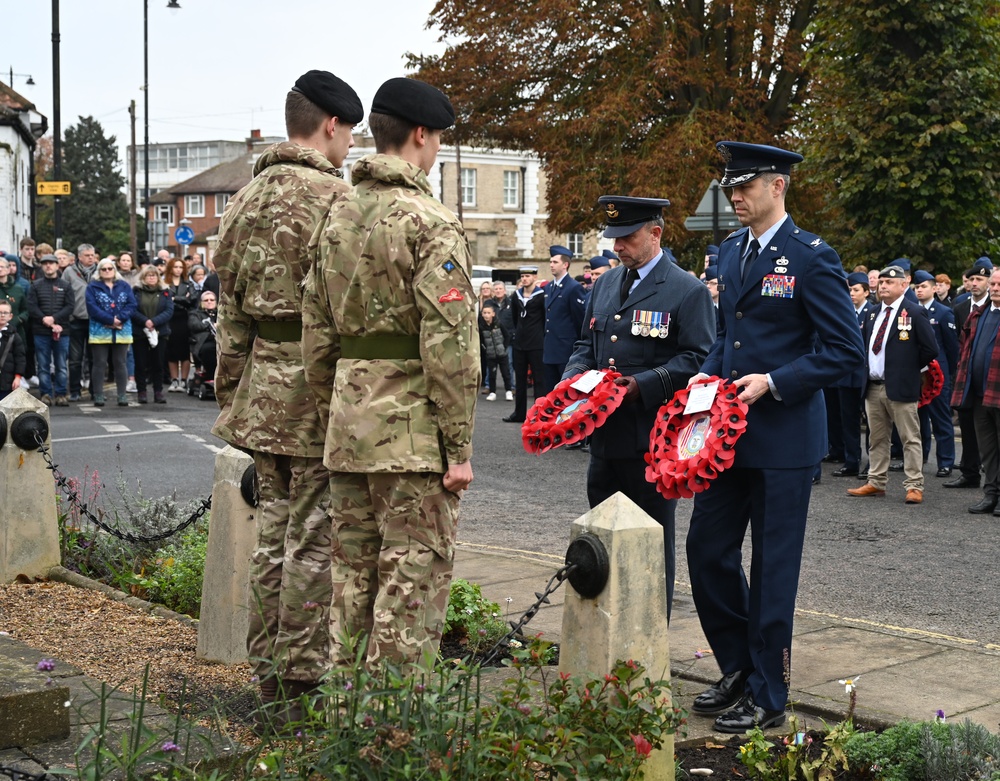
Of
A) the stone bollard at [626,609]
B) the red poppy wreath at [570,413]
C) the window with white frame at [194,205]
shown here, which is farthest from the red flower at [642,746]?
the window with white frame at [194,205]

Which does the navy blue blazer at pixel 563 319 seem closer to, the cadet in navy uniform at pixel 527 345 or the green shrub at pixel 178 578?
the cadet in navy uniform at pixel 527 345

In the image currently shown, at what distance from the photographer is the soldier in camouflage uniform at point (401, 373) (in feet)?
14.5

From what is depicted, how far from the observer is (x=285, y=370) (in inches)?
204

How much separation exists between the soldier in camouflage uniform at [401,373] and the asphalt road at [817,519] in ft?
12.4

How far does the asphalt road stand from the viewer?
804 centimetres

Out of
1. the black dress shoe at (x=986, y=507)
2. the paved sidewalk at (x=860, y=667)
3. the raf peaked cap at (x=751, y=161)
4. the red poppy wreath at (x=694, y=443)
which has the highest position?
the raf peaked cap at (x=751, y=161)

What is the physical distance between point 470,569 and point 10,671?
393cm

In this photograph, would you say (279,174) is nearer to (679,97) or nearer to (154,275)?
(154,275)

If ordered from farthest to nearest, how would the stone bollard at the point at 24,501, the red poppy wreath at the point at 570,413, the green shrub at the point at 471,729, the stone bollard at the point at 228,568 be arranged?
1. the stone bollard at the point at 24,501
2. the stone bollard at the point at 228,568
3. the red poppy wreath at the point at 570,413
4. the green shrub at the point at 471,729

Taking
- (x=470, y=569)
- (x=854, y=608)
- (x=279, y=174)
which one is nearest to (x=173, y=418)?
(x=470, y=569)

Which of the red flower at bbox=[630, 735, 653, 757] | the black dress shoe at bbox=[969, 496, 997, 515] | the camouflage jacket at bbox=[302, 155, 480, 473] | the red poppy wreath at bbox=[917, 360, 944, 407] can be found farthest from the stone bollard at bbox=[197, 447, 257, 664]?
the red poppy wreath at bbox=[917, 360, 944, 407]

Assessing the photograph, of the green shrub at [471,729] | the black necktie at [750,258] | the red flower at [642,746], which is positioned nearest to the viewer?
the green shrub at [471,729]

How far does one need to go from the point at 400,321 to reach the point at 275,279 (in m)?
0.89

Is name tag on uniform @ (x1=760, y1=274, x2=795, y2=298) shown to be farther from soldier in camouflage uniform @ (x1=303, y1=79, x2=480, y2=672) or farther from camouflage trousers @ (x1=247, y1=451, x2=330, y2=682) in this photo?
camouflage trousers @ (x1=247, y1=451, x2=330, y2=682)
